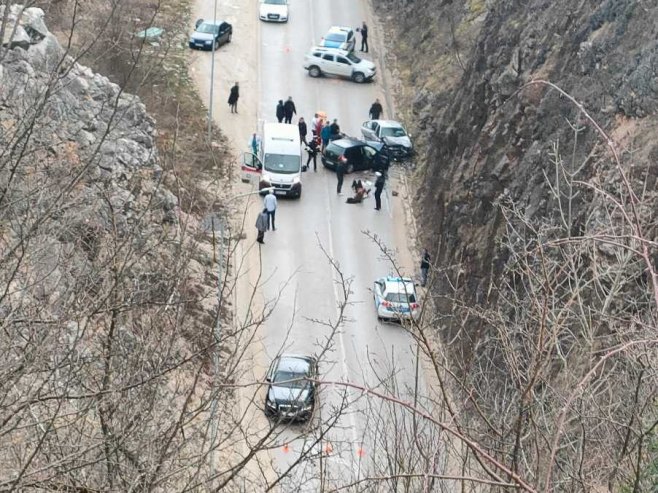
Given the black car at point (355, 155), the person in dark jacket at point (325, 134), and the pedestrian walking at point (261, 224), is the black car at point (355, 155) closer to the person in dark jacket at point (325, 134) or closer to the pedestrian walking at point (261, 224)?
the person in dark jacket at point (325, 134)

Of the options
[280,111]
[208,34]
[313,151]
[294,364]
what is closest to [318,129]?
[313,151]

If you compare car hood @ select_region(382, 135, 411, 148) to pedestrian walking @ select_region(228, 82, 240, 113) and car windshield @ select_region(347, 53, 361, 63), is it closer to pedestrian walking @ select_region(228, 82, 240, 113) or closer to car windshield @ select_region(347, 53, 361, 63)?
pedestrian walking @ select_region(228, 82, 240, 113)

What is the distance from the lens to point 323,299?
30312 mm

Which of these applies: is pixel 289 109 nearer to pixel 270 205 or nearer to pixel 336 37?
pixel 336 37

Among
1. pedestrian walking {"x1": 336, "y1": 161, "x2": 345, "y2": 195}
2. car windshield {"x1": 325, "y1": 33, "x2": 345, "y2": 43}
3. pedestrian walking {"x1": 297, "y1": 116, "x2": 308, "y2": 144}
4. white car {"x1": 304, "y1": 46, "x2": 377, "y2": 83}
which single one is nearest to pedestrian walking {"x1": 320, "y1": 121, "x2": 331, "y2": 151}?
pedestrian walking {"x1": 297, "y1": 116, "x2": 308, "y2": 144}

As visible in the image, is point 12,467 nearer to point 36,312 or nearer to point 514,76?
point 36,312

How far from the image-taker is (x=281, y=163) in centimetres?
3422

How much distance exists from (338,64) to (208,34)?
17.3ft

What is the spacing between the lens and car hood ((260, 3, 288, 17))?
4634 centimetres

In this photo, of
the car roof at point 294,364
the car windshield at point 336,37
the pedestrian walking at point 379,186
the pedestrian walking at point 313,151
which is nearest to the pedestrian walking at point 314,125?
the pedestrian walking at point 313,151

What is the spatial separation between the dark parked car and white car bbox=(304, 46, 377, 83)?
11.9 feet

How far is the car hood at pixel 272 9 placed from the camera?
46344mm

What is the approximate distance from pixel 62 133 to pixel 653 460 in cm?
1652

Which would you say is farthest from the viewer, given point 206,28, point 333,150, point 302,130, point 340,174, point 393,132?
point 206,28
